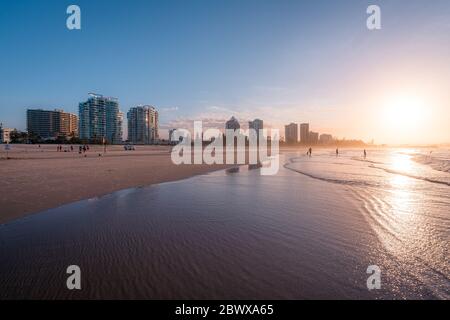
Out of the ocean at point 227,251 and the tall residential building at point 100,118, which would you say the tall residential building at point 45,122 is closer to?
the tall residential building at point 100,118

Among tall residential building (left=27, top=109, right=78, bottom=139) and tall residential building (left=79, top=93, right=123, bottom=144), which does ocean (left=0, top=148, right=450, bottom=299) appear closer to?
tall residential building (left=79, top=93, right=123, bottom=144)

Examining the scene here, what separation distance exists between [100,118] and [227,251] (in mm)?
180156

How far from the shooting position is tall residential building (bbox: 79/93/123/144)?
6265 inches

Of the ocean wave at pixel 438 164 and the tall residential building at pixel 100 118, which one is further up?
the tall residential building at pixel 100 118

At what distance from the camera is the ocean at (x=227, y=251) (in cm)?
430

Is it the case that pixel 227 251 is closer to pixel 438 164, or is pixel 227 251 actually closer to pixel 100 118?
pixel 438 164

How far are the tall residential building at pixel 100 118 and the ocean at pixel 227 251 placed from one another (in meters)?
162

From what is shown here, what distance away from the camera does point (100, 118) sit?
Answer: 536 feet

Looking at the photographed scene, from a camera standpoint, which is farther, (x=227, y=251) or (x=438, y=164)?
(x=438, y=164)

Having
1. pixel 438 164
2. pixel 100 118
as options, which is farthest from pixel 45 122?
pixel 438 164

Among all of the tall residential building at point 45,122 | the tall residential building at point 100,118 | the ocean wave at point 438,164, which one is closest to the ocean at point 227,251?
the ocean wave at point 438,164

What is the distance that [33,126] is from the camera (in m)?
178
